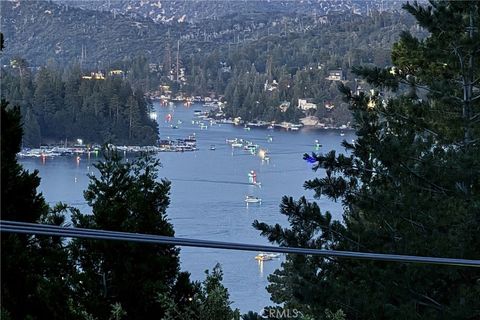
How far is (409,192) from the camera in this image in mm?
6082

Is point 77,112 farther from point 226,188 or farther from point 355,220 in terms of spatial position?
point 355,220

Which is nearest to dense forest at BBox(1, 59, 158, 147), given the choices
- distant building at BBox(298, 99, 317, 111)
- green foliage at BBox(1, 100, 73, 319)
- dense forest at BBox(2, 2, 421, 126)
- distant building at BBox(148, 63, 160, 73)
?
dense forest at BBox(2, 2, 421, 126)

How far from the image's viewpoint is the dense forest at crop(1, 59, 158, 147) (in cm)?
3198

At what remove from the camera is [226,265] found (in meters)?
13.3

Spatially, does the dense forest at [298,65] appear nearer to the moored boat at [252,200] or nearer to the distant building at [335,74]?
the distant building at [335,74]

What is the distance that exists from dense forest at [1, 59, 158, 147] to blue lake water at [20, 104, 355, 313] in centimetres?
181

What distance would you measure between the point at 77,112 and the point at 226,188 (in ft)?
33.9

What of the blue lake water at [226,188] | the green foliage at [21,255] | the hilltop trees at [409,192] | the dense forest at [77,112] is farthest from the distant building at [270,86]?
the green foliage at [21,255]

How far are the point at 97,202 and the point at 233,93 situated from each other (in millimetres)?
43058

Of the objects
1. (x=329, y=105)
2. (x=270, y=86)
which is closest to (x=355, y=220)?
(x=329, y=105)

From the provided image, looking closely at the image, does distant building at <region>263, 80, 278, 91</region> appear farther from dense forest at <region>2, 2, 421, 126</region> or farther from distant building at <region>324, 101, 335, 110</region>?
distant building at <region>324, 101, 335, 110</region>

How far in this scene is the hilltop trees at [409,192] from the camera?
5.46 m

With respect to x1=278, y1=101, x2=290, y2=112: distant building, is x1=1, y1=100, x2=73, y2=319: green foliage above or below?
above

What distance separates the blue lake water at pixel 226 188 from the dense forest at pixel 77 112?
1.81m
